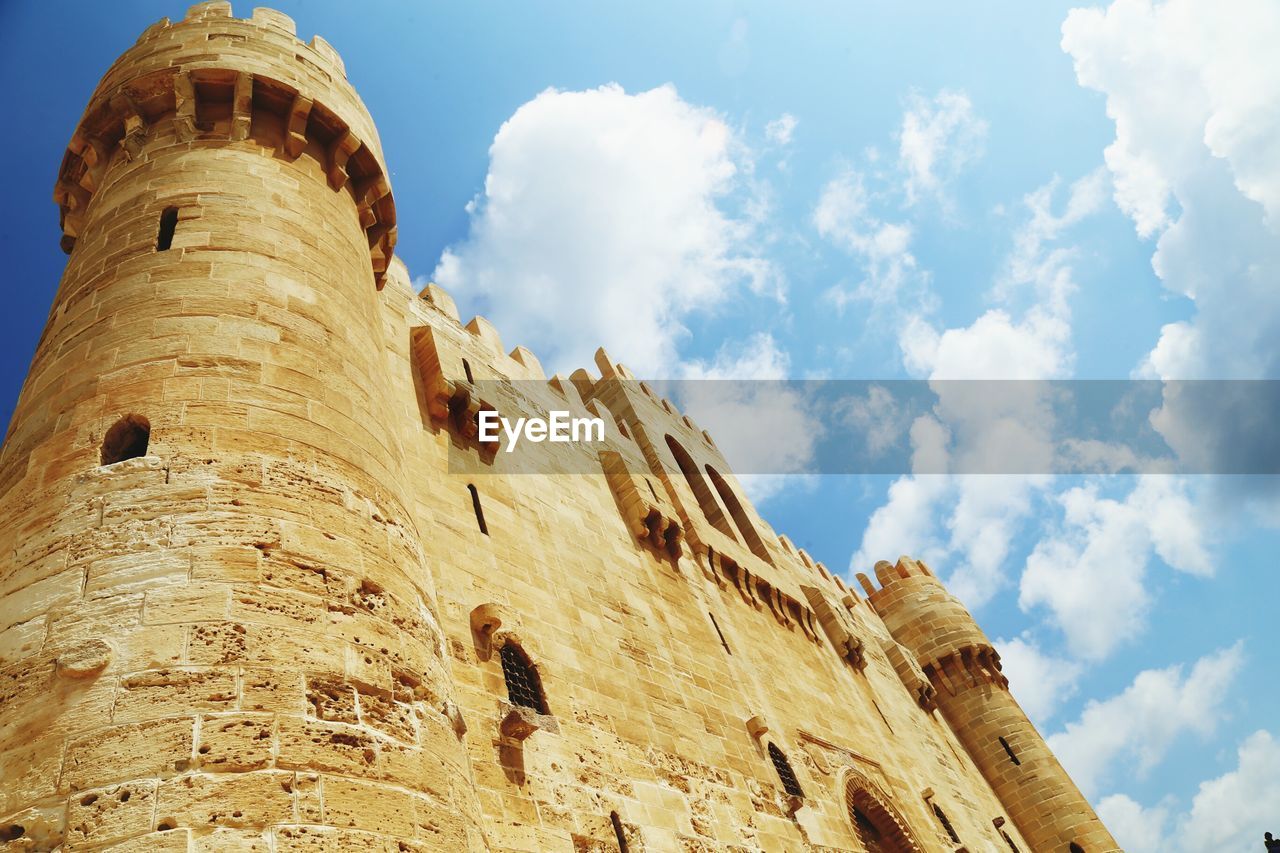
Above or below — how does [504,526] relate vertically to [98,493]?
above

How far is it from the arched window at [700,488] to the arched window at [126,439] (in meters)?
11.4

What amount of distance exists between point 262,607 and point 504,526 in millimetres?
4711

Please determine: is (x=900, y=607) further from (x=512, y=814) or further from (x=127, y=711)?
(x=127, y=711)

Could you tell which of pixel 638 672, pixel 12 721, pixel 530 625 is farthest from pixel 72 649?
pixel 638 672

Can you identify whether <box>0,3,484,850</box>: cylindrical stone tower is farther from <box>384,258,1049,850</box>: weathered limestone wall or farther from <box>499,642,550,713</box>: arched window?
<box>499,642,550,713</box>: arched window

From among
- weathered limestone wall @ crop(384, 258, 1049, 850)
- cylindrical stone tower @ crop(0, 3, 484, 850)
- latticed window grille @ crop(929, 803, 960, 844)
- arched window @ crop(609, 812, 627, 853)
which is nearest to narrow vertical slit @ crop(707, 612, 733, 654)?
weathered limestone wall @ crop(384, 258, 1049, 850)

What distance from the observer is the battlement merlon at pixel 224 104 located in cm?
667

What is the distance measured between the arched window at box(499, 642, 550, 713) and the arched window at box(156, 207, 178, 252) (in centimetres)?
393

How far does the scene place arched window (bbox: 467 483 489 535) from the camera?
823 centimetres

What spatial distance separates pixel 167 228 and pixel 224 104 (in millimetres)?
1508

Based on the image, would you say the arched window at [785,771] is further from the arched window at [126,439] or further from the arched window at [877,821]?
the arched window at [126,439]

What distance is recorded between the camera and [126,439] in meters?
4.56

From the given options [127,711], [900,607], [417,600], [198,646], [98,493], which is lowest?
[127,711]

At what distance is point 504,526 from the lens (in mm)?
8578
